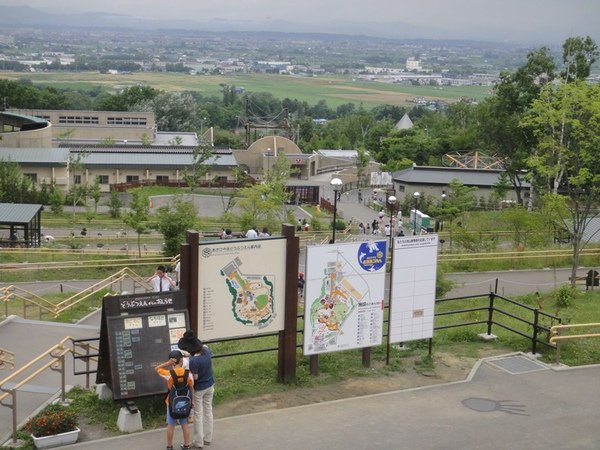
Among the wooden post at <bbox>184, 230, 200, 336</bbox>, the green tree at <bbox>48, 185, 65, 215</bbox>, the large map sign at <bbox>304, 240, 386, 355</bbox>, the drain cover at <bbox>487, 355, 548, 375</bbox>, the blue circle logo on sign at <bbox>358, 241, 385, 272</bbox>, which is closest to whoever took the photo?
the wooden post at <bbox>184, 230, 200, 336</bbox>

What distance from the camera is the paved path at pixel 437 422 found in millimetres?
10734

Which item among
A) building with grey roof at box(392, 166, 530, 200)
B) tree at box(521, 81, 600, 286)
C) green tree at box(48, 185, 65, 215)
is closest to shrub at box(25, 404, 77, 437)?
tree at box(521, 81, 600, 286)

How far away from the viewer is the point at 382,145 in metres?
89.9

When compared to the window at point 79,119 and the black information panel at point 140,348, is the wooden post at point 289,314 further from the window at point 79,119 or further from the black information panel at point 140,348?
the window at point 79,119

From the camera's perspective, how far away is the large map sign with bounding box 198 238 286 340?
1192 centimetres

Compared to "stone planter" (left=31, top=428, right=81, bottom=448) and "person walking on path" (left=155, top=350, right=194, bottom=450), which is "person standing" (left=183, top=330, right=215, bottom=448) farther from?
"stone planter" (left=31, top=428, right=81, bottom=448)

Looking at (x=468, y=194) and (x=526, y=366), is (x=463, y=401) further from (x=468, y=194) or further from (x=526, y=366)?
(x=468, y=194)

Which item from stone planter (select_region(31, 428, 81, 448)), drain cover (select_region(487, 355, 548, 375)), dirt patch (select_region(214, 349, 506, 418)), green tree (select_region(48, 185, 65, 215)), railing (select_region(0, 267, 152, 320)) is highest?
stone planter (select_region(31, 428, 81, 448))

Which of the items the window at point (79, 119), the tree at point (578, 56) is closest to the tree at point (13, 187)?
the tree at point (578, 56)

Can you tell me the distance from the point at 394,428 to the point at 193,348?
9.95 ft

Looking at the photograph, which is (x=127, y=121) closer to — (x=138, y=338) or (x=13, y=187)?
(x=13, y=187)

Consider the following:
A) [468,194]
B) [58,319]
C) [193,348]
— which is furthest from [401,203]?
[193,348]

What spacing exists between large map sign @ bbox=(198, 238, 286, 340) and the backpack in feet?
6.72

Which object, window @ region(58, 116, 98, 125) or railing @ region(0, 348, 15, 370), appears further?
window @ region(58, 116, 98, 125)
